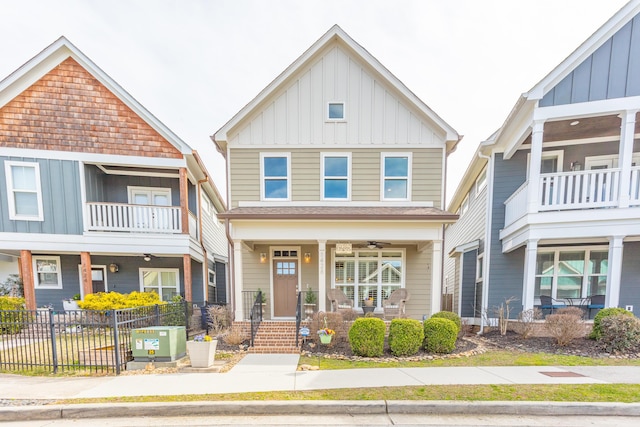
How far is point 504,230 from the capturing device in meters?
8.63

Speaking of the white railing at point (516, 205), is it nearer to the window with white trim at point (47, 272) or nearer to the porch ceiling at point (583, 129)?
the porch ceiling at point (583, 129)

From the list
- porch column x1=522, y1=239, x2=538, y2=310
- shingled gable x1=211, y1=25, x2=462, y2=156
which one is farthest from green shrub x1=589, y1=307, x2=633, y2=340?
shingled gable x1=211, y1=25, x2=462, y2=156

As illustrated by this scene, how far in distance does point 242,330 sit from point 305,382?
366 cm

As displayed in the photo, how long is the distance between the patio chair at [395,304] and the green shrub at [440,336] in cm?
173

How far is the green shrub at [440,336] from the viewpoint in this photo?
20.6 feet

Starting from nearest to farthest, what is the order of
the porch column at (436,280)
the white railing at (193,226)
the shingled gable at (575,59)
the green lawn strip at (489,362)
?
1. the green lawn strip at (489,362)
2. the shingled gable at (575,59)
3. the porch column at (436,280)
4. the white railing at (193,226)

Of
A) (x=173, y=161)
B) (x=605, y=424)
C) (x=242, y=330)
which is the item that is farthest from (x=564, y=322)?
(x=173, y=161)

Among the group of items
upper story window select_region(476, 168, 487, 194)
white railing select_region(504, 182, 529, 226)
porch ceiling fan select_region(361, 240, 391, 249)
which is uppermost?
upper story window select_region(476, 168, 487, 194)

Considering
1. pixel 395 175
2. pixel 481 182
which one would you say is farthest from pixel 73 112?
pixel 481 182

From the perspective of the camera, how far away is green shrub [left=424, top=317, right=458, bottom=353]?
629 cm

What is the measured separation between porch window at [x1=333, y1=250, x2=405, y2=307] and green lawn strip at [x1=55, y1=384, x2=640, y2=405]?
16.9 ft

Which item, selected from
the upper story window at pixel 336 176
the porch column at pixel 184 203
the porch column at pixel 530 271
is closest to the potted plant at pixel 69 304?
the porch column at pixel 184 203

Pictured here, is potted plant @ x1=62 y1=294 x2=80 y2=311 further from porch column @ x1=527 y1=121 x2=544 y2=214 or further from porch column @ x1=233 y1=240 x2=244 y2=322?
porch column @ x1=527 y1=121 x2=544 y2=214

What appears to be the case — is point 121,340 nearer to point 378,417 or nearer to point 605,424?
point 378,417
